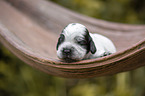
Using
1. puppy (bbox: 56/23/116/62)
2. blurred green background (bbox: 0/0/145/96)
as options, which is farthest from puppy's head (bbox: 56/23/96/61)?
blurred green background (bbox: 0/0/145/96)

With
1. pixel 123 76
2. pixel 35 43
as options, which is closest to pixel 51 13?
pixel 35 43

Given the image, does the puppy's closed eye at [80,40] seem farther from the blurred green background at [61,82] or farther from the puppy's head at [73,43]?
the blurred green background at [61,82]

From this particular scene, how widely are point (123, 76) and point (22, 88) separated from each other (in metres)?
1.11

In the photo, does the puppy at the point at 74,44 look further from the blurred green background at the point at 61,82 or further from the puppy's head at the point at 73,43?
the blurred green background at the point at 61,82

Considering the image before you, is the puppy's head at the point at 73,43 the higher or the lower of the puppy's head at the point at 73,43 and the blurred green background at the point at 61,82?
the lower

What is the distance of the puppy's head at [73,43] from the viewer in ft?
3.16

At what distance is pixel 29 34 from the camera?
1.59m

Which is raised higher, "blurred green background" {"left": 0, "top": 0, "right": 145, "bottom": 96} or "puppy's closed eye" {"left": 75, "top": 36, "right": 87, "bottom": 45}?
"blurred green background" {"left": 0, "top": 0, "right": 145, "bottom": 96}

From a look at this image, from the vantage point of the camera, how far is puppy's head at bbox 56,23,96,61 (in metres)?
0.96

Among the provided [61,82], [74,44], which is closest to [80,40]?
[74,44]

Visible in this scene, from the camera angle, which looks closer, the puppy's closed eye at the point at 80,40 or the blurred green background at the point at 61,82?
the puppy's closed eye at the point at 80,40

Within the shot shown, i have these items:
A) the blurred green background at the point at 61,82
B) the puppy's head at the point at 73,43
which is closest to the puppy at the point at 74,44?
the puppy's head at the point at 73,43

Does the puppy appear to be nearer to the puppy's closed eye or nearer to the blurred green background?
the puppy's closed eye

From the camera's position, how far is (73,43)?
973 millimetres
